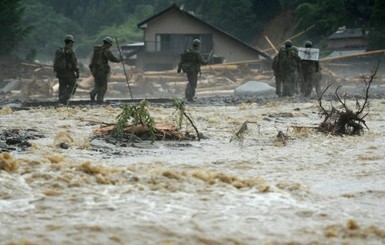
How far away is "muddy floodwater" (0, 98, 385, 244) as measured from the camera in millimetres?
4672

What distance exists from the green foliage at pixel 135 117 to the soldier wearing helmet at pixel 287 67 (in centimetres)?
1148

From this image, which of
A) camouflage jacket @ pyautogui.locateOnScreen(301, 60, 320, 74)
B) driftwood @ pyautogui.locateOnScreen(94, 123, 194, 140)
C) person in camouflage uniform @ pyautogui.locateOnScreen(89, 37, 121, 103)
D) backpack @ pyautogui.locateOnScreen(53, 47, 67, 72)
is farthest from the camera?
camouflage jacket @ pyautogui.locateOnScreen(301, 60, 320, 74)

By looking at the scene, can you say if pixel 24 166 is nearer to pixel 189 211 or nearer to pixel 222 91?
pixel 189 211

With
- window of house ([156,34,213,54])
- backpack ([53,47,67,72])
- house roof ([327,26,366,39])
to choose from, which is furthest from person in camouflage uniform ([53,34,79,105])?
window of house ([156,34,213,54])

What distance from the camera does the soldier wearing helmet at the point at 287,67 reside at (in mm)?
20516

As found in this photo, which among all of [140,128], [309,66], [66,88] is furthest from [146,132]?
[309,66]

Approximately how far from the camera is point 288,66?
20.5 m

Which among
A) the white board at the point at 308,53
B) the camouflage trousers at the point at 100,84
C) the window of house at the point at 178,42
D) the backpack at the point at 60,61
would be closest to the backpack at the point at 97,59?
the camouflage trousers at the point at 100,84

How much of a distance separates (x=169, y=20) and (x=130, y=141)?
34.7 m

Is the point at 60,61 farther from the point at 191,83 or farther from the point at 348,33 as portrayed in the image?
the point at 348,33

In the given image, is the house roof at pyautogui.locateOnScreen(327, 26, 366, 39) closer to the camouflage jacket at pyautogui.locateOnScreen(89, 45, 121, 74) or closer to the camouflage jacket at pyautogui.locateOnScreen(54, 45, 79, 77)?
the camouflage jacket at pyautogui.locateOnScreen(89, 45, 121, 74)

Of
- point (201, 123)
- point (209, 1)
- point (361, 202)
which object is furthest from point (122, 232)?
point (209, 1)

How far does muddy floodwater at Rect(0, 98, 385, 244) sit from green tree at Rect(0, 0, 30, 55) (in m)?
27.5

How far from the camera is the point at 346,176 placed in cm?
700
